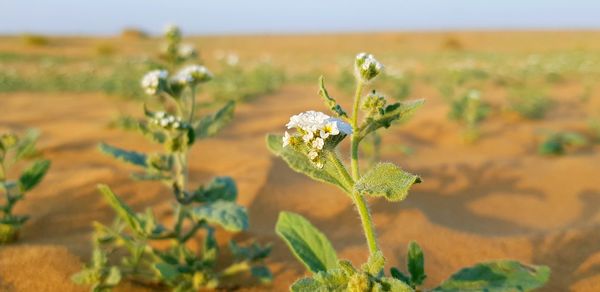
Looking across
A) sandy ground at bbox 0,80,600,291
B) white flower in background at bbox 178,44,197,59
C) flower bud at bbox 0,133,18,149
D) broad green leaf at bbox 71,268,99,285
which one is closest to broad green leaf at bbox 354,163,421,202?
sandy ground at bbox 0,80,600,291

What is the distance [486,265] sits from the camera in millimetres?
2377

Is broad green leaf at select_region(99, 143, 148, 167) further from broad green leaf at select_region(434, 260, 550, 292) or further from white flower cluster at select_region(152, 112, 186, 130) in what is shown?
broad green leaf at select_region(434, 260, 550, 292)

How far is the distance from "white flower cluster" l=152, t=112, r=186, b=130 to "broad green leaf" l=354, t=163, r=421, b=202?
1214 mm

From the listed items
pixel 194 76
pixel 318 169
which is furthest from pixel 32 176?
pixel 318 169

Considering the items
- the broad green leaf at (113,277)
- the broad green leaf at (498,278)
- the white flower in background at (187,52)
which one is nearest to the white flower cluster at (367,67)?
the broad green leaf at (498,278)

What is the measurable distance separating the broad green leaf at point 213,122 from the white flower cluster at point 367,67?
106 cm

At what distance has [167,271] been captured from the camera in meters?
2.56

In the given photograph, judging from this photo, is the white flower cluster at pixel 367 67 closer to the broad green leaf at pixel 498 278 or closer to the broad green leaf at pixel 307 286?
the broad green leaf at pixel 307 286

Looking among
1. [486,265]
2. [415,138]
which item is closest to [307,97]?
[415,138]

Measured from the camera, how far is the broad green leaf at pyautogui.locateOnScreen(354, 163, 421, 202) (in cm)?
169

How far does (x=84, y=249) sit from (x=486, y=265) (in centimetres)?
223

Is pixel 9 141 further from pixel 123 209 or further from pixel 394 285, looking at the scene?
pixel 394 285

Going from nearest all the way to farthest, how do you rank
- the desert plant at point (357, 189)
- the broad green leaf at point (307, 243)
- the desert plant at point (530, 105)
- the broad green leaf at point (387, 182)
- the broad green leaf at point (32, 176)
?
the broad green leaf at point (387, 182) < the desert plant at point (357, 189) < the broad green leaf at point (307, 243) < the broad green leaf at point (32, 176) < the desert plant at point (530, 105)

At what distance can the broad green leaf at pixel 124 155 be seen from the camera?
9.07 ft
